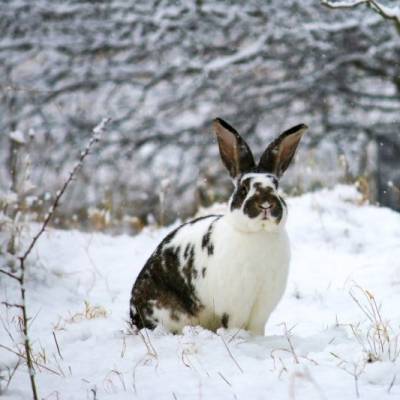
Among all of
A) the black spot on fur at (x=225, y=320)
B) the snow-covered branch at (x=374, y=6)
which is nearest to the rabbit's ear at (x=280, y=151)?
the black spot on fur at (x=225, y=320)

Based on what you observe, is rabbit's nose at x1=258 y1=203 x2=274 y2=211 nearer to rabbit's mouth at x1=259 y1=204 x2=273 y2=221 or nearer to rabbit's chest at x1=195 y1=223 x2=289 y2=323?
rabbit's mouth at x1=259 y1=204 x2=273 y2=221

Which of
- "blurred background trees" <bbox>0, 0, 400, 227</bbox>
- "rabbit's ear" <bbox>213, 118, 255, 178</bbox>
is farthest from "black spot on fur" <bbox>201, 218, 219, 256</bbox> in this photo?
"blurred background trees" <bbox>0, 0, 400, 227</bbox>

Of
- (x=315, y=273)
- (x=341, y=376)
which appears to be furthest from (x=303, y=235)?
(x=341, y=376)

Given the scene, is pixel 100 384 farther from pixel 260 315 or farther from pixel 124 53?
pixel 124 53

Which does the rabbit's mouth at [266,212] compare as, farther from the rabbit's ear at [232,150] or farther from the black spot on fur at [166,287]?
the black spot on fur at [166,287]

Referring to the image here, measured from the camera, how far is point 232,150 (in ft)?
10.6

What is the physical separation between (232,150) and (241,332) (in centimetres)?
97

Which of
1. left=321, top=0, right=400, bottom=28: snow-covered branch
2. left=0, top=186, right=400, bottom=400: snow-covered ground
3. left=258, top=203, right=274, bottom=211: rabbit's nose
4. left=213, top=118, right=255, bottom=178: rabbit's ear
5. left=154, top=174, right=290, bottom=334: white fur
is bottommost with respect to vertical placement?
left=0, top=186, right=400, bottom=400: snow-covered ground

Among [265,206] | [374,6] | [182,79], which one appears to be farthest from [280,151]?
[182,79]

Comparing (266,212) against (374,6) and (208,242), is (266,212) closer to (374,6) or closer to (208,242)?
(208,242)

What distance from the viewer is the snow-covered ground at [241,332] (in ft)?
7.35

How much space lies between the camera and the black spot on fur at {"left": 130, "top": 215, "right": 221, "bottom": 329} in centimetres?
322

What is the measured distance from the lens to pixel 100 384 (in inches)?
94.4

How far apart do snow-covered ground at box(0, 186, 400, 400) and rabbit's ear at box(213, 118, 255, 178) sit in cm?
89
